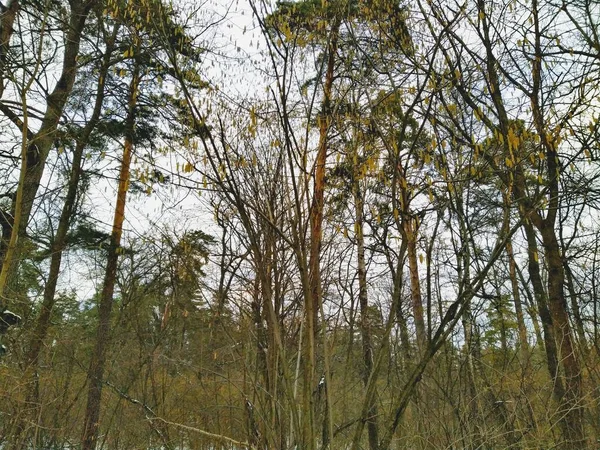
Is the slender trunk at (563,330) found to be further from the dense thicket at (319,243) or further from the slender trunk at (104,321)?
the slender trunk at (104,321)

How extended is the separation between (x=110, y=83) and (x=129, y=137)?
1308 mm

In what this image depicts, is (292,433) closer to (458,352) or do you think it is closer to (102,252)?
(458,352)

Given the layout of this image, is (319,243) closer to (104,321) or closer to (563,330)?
(563,330)

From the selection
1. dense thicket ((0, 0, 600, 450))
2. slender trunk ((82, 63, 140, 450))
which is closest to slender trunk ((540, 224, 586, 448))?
dense thicket ((0, 0, 600, 450))

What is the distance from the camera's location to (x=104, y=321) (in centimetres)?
905

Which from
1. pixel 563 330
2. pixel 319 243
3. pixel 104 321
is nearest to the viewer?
pixel 319 243

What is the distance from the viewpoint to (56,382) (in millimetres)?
7754

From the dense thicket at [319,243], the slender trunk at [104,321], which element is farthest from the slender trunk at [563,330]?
the slender trunk at [104,321]

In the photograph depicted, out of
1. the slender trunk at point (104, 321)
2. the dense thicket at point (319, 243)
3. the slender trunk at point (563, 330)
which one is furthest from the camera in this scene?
the slender trunk at point (104, 321)

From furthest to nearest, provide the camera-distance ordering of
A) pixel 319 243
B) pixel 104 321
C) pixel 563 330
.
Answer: pixel 104 321, pixel 563 330, pixel 319 243

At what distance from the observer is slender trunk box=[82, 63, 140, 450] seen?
7715 millimetres

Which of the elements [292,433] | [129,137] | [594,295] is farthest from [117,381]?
[292,433]

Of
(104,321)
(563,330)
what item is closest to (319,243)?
(563,330)

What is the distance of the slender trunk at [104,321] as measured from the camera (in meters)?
7.71
